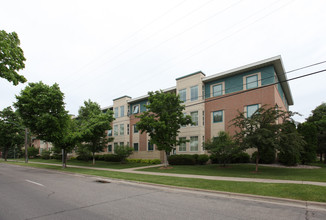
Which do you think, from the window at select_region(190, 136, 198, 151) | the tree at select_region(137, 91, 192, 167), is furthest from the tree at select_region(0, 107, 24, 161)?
the window at select_region(190, 136, 198, 151)

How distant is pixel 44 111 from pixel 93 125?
5.45 metres

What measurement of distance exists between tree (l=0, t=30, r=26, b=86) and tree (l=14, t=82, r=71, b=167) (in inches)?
335

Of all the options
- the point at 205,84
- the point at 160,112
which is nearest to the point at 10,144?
the point at 160,112

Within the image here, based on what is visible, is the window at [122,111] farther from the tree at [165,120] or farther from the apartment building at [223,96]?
the tree at [165,120]

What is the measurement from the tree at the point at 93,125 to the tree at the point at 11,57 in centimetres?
1179

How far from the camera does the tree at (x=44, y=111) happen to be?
20266mm

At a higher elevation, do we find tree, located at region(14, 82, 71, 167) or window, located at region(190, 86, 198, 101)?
window, located at region(190, 86, 198, 101)

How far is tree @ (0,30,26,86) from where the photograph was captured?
11.2 meters

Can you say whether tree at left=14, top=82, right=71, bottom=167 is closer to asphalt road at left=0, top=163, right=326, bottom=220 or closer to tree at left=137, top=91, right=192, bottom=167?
tree at left=137, top=91, right=192, bottom=167

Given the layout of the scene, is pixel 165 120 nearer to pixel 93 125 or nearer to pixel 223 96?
pixel 223 96

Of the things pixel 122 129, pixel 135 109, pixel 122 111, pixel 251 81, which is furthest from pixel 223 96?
pixel 122 129

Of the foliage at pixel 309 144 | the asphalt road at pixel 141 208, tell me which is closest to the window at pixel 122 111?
the foliage at pixel 309 144

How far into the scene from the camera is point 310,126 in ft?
63.3

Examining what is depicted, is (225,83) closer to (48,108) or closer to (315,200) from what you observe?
(315,200)
